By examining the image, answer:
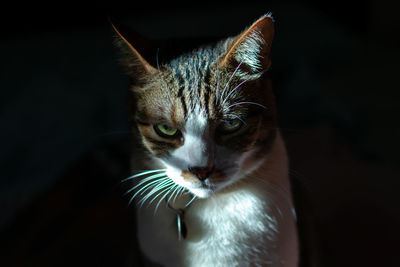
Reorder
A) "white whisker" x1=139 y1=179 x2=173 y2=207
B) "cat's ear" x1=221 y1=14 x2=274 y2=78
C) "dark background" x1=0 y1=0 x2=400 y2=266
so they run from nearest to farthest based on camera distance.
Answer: "cat's ear" x1=221 y1=14 x2=274 y2=78 < "white whisker" x1=139 y1=179 x2=173 y2=207 < "dark background" x1=0 y1=0 x2=400 y2=266

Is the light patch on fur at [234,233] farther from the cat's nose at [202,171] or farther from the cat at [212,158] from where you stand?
the cat's nose at [202,171]

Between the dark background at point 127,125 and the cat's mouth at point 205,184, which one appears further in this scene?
the dark background at point 127,125

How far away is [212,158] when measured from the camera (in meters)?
0.72

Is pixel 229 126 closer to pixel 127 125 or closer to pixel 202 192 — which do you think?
pixel 202 192

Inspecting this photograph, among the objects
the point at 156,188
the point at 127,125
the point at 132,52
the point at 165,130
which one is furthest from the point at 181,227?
the point at 127,125

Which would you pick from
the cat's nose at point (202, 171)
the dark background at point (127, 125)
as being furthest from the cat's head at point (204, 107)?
the dark background at point (127, 125)

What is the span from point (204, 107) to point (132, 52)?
166 mm

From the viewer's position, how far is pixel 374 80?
204cm

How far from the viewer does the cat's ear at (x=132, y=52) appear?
28.0 inches

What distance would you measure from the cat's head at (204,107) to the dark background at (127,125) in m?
0.13

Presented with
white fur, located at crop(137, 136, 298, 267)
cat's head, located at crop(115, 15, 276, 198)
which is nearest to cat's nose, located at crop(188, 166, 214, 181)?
cat's head, located at crop(115, 15, 276, 198)

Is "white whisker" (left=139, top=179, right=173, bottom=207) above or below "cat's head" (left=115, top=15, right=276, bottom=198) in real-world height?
below

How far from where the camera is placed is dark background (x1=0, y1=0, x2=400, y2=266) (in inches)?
49.8

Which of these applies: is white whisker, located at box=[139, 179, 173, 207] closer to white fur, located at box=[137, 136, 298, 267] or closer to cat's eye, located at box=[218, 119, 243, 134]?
white fur, located at box=[137, 136, 298, 267]
